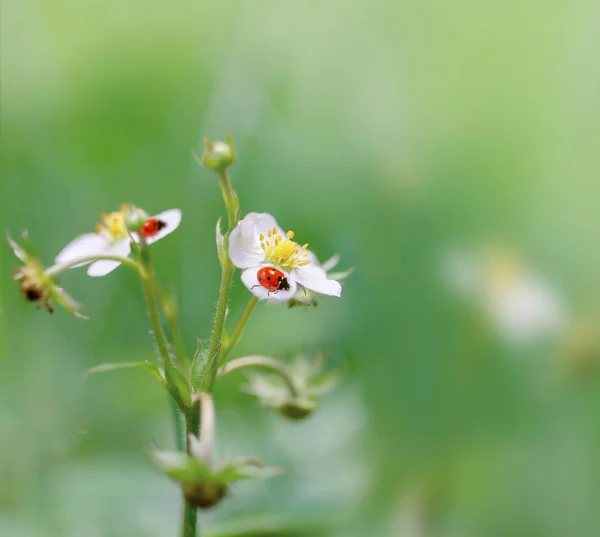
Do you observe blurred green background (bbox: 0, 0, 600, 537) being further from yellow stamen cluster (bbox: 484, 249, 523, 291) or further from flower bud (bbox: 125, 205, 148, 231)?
flower bud (bbox: 125, 205, 148, 231)

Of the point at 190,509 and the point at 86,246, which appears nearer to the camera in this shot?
the point at 190,509

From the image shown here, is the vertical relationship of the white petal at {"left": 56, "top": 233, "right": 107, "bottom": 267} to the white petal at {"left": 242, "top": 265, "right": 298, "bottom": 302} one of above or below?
below

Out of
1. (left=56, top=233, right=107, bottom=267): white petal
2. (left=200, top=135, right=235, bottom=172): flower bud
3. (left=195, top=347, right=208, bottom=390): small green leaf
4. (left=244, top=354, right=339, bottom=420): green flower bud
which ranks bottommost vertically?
(left=244, top=354, right=339, bottom=420): green flower bud

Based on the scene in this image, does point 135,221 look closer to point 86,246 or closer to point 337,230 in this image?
point 86,246

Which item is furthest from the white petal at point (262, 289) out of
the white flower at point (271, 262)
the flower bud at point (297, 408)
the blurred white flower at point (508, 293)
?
the blurred white flower at point (508, 293)

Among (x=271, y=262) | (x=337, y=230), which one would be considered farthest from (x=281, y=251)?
(x=337, y=230)

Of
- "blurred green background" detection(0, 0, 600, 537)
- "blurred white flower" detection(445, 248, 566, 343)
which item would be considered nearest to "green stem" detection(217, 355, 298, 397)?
"blurred green background" detection(0, 0, 600, 537)

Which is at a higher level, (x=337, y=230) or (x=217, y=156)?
(x=217, y=156)
